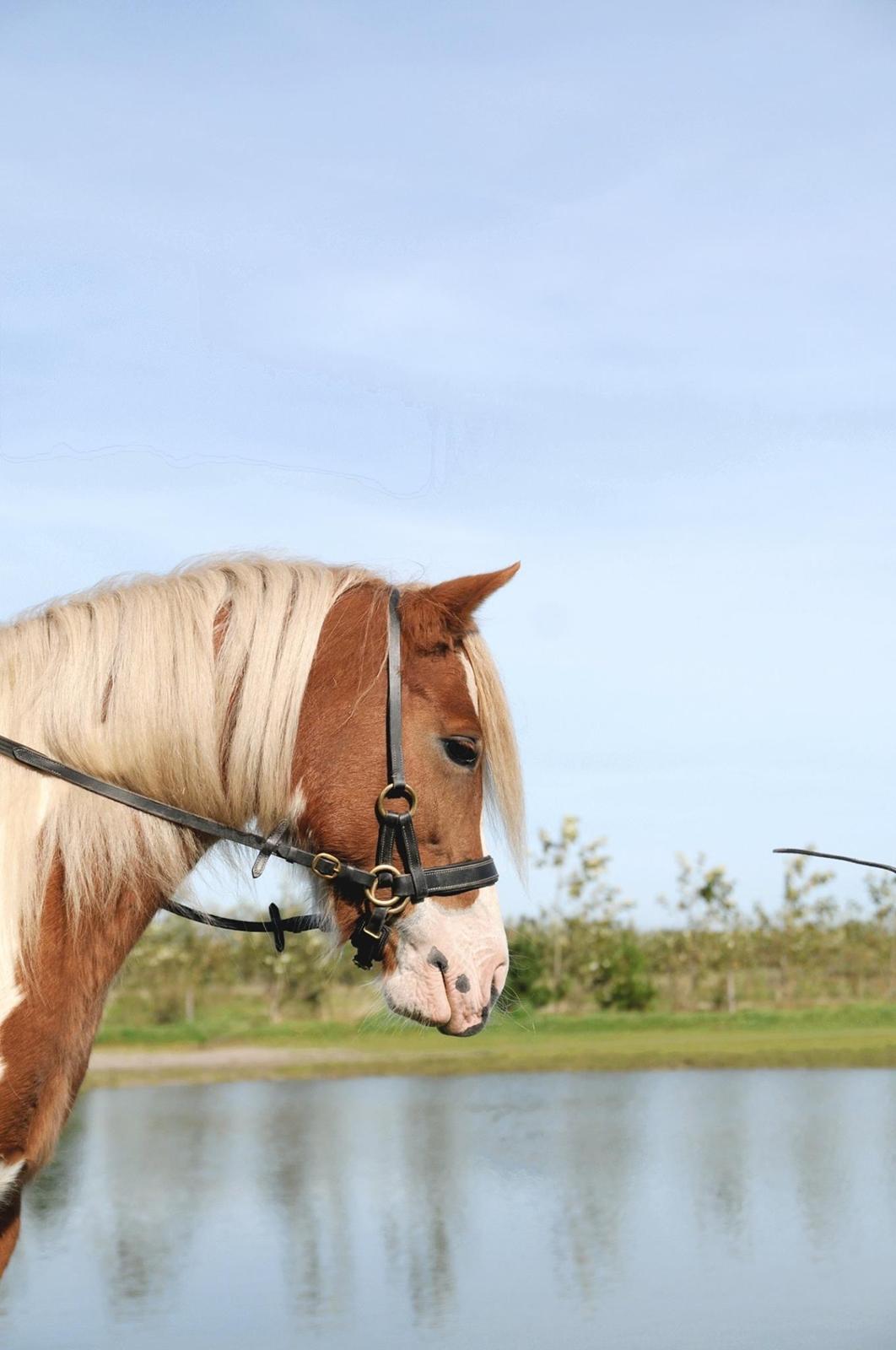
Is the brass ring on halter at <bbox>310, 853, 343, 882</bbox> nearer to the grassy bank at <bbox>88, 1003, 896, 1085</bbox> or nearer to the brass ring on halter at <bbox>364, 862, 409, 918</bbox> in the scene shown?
the brass ring on halter at <bbox>364, 862, 409, 918</bbox>

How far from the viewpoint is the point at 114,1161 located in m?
17.2

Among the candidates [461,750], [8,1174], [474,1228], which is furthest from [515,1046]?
[8,1174]

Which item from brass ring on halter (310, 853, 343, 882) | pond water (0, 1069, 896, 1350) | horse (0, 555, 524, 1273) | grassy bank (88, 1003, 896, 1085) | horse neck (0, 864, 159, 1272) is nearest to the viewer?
horse neck (0, 864, 159, 1272)

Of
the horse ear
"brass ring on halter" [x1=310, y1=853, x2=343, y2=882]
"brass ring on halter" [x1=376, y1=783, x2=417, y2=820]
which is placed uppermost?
the horse ear

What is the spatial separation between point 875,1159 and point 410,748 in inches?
569

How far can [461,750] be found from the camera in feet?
9.71

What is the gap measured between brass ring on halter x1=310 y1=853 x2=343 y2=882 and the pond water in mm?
7126

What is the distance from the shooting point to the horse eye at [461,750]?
2.94m

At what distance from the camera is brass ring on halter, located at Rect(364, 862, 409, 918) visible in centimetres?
284

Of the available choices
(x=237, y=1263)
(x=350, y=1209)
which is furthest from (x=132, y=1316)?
(x=350, y=1209)

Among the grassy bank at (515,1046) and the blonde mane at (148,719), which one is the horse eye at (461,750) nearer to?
the blonde mane at (148,719)

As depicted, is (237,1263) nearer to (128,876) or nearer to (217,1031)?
(128,876)

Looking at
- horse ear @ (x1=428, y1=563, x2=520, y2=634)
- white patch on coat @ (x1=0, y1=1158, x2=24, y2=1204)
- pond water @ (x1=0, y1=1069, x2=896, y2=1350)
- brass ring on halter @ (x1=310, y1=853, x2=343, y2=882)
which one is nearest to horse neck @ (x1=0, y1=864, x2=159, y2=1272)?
white patch on coat @ (x1=0, y1=1158, x2=24, y2=1204)

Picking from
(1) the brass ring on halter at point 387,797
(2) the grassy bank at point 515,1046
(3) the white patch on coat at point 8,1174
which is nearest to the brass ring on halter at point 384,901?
(1) the brass ring on halter at point 387,797
